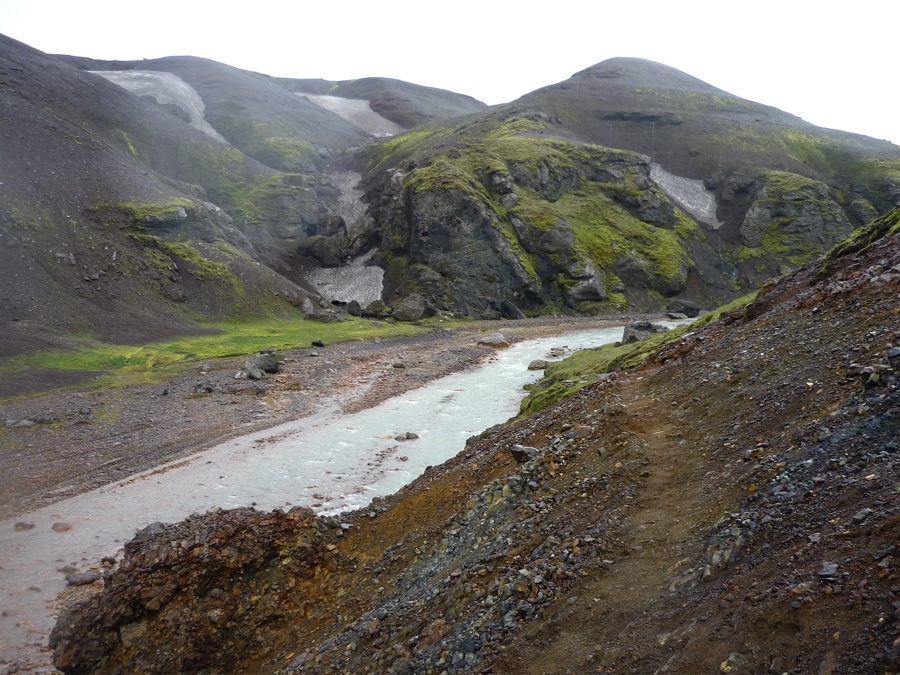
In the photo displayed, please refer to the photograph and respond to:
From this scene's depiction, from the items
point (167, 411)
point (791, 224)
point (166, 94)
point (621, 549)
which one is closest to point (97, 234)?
point (167, 411)

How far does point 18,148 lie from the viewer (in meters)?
81.9

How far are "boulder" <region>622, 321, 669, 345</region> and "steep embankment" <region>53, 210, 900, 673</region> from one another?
2324 cm

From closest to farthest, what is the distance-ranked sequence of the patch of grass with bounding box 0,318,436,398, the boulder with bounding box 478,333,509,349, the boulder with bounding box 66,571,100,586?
the boulder with bounding box 66,571,100,586, the patch of grass with bounding box 0,318,436,398, the boulder with bounding box 478,333,509,349

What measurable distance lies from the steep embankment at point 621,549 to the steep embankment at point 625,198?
80582 millimetres

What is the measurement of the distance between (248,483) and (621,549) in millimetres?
21133

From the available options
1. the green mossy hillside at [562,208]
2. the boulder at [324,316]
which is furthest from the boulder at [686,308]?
the boulder at [324,316]

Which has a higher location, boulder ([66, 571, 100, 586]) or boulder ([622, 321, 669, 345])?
boulder ([622, 321, 669, 345])

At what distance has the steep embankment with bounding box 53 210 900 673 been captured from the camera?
7.00 metres

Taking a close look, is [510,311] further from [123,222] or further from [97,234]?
[97,234]

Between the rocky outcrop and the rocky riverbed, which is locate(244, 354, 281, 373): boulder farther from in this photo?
the rocky outcrop

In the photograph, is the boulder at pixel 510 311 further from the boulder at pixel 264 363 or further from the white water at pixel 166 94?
the white water at pixel 166 94

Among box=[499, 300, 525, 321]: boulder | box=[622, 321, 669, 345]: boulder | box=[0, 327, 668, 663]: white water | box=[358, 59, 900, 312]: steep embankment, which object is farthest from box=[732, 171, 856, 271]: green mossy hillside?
box=[0, 327, 668, 663]: white water

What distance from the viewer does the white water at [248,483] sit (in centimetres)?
1838

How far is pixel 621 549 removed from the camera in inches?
396
